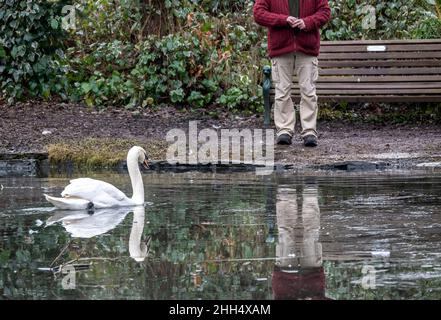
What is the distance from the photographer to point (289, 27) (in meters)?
13.5

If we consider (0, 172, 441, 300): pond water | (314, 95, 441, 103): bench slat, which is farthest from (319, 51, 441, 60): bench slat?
(0, 172, 441, 300): pond water

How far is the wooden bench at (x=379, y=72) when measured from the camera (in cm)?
1591

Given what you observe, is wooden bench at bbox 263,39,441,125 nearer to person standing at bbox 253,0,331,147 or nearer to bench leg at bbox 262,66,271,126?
bench leg at bbox 262,66,271,126

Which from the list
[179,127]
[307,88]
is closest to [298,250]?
[307,88]

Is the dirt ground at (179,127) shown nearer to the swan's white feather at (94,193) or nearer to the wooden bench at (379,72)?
the wooden bench at (379,72)

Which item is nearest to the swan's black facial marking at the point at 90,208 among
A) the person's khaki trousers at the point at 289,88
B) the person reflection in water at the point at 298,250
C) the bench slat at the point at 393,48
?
the person reflection in water at the point at 298,250

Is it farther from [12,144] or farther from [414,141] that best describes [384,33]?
[12,144]

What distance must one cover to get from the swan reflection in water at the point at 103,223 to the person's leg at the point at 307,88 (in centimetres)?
446

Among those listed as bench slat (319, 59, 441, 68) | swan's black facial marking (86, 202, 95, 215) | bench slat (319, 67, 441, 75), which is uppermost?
bench slat (319, 59, 441, 68)

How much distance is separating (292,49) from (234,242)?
20.3 ft

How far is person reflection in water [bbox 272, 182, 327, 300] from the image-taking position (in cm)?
615

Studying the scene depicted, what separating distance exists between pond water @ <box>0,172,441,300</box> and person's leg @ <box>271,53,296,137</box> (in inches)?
98.3

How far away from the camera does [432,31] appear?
56.8 ft
